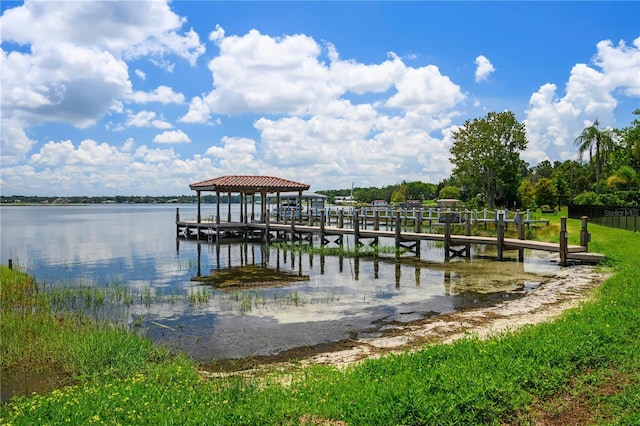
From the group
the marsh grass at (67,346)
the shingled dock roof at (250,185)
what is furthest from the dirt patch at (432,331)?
the shingled dock roof at (250,185)

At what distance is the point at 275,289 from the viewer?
18828 mm

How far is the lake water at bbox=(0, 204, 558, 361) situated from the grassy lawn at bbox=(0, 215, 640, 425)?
238 centimetres

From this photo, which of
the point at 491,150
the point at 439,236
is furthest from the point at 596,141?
the point at 439,236

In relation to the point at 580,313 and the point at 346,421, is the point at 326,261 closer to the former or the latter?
the point at 580,313

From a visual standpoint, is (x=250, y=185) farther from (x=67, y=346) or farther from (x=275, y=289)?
(x=67, y=346)

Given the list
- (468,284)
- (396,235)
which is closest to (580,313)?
(468,284)

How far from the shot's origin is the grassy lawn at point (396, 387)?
5809mm

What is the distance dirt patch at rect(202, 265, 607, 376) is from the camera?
9820mm

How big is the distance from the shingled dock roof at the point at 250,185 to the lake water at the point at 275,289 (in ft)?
21.7

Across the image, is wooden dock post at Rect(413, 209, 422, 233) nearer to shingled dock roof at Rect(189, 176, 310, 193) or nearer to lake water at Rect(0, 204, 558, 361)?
lake water at Rect(0, 204, 558, 361)

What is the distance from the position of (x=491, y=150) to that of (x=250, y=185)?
95.8ft

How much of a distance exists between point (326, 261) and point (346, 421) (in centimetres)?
2142

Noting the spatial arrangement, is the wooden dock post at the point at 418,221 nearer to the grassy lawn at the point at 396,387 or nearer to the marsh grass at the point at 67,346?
the grassy lawn at the point at 396,387

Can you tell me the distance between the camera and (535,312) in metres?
13.1
